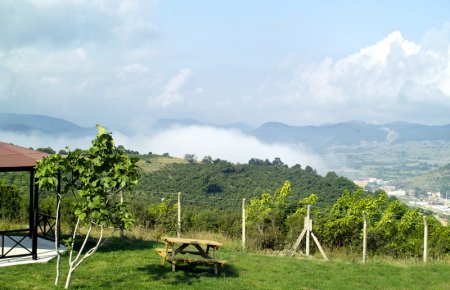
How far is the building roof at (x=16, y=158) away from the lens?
1186 cm

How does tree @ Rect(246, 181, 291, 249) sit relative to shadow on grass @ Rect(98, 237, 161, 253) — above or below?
above

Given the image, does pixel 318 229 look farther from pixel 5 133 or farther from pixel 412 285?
pixel 5 133

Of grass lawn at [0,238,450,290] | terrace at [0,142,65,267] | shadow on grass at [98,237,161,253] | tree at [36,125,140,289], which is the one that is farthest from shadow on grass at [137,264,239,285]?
terrace at [0,142,65,267]

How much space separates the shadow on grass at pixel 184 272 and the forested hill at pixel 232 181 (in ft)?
79.9

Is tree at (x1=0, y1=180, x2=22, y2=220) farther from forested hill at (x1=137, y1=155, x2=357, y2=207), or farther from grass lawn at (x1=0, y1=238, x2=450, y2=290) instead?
forested hill at (x1=137, y1=155, x2=357, y2=207)

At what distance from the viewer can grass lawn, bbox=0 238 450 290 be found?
1029cm

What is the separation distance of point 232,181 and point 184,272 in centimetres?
3794

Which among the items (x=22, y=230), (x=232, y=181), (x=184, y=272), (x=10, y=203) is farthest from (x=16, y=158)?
(x=232, y=181)

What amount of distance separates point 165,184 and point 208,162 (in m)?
14.6

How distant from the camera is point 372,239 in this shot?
62.7 ft

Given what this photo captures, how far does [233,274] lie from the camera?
38.6 ft

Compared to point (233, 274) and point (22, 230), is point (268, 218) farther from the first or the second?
Answer: point (22, 230)

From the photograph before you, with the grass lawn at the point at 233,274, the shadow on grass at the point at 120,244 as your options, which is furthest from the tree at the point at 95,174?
the shadow on grass at the point at 120,244

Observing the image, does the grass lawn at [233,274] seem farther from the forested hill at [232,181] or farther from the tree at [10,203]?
the forested hill at [232,181]
